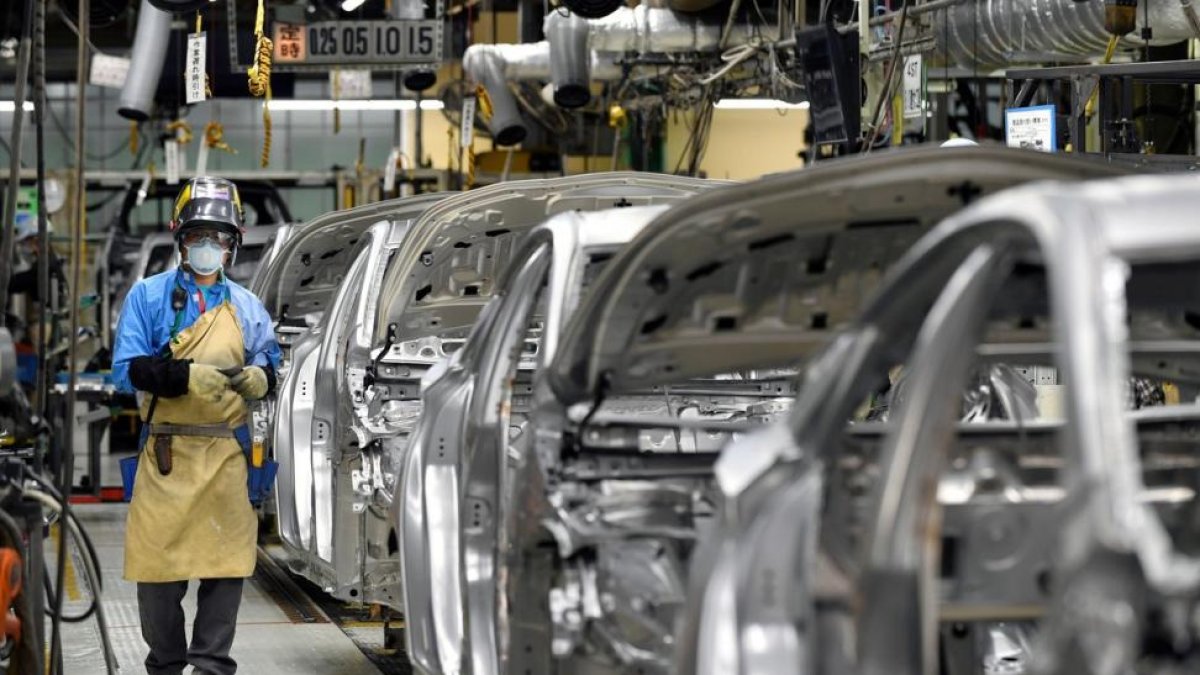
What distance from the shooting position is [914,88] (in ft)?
36.2

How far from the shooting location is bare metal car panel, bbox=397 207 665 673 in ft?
19.0

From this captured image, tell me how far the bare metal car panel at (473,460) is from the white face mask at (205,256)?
5.01 ft

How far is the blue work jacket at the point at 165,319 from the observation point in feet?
24.4

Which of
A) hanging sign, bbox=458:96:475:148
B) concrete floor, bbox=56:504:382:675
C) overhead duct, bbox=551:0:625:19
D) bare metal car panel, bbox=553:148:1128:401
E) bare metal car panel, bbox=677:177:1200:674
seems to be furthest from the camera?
hanging sign, bbox=458:96:475:148

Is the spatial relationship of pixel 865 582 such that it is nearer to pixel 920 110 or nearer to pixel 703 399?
pixel 703 399

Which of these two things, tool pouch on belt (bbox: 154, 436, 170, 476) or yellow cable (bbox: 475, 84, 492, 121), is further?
yellow cable (bbox: 475, 84, 492, 121)

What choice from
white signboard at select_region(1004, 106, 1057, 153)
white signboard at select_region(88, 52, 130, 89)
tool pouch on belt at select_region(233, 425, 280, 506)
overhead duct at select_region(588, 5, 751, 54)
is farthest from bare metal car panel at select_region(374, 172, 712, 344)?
white signboard at select_region(88, 52, 130, 89)

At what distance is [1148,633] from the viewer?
299 centimetres

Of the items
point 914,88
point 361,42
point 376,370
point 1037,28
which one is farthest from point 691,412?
point 361,42

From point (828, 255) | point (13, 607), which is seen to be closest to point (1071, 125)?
point (828, 255)

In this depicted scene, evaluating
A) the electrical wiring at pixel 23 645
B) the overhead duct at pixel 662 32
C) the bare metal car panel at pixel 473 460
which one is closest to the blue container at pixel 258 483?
the bare metal car panel at pixel 473 460

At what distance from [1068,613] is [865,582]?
50cm

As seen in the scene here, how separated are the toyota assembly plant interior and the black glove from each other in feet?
0.07

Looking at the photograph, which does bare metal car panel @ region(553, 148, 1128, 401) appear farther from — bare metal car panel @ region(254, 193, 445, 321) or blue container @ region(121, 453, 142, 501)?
bare metal car panel @ region(254, 193, 445, 321)
